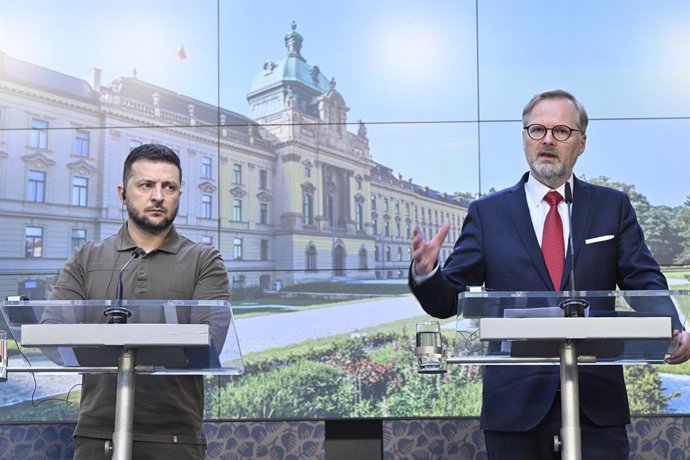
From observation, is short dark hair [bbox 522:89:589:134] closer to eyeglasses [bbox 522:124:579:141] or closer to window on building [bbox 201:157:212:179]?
eyeglasses [bbox 522:124:579:141]

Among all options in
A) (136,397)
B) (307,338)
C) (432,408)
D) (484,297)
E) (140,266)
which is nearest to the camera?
(484,297)

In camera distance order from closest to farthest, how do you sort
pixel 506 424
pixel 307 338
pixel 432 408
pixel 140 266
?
pixel 506 424, pixel 140 266, pixel 432 408, pixel 307 338

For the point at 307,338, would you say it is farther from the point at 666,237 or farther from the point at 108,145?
the point at 666,237

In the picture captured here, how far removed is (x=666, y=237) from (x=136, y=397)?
3.84 m

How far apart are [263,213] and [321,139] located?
2.16ft

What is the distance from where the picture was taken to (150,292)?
6.23 ft

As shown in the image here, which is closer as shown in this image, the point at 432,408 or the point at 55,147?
the point at 432,408

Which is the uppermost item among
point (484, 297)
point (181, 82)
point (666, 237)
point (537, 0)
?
point (537, 0)

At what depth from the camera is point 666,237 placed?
461cm

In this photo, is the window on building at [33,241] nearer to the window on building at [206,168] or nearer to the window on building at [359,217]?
the window on building at [206,168]

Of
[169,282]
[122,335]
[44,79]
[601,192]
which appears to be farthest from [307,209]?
[122,335]

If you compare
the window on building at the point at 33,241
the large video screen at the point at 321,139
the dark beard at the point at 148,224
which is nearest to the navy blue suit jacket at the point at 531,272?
the dark beard at the point at 148,224

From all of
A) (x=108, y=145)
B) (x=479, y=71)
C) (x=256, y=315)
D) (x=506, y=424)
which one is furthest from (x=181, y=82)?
(x=506, y=424)

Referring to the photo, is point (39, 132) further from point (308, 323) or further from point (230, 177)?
point (308, 323)
